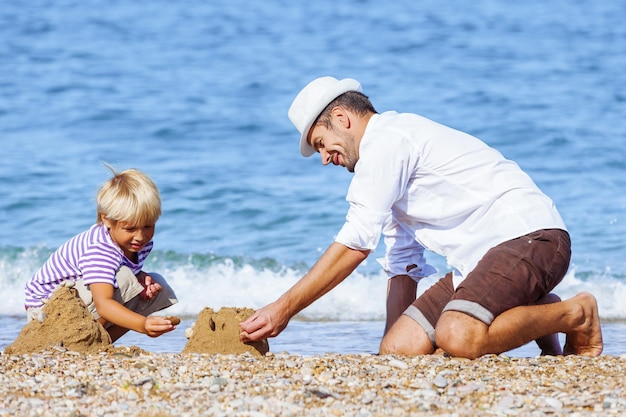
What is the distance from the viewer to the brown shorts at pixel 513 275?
14.4 feet

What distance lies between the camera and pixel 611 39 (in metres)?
17.9

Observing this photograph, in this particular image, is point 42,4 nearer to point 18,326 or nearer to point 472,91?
point 472,91

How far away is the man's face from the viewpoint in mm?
4605

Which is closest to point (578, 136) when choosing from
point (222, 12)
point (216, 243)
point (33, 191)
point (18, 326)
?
point (216, 243)

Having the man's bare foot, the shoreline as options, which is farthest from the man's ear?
the man's bare foot

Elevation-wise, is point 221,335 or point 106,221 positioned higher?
point 106,221

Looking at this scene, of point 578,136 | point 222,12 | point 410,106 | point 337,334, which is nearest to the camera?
point 337,334

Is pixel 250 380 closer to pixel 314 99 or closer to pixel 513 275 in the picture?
pixel 513 275

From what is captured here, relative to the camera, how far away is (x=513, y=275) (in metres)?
4.39

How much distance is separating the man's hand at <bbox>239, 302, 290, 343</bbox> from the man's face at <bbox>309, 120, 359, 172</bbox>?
821 millimetres

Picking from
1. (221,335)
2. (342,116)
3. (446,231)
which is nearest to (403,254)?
(446,231)

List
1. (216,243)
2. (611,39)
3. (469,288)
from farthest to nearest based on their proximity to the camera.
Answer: (611,39) → (216,243) → (469,288)

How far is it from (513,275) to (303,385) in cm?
124

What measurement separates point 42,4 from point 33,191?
467 inches
